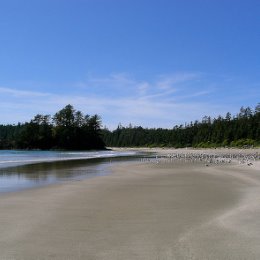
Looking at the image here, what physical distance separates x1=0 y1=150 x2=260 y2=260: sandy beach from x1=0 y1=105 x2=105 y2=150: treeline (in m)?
131

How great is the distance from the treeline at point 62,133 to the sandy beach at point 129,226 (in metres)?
131

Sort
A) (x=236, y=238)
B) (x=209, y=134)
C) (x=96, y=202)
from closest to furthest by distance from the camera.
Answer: (x=236, y=238)
(x=96, y=202)
(x=209, y=134)

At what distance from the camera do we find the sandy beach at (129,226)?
23.7ft

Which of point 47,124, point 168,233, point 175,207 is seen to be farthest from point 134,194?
point 47,124

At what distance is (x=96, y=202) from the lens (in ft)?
44.4

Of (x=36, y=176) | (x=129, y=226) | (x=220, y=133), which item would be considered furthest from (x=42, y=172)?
(x=220, y=133)

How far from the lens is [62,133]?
14450 cm

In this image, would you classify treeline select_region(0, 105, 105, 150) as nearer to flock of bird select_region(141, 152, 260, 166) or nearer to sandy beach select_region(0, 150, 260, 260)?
flock of bird select_region(141, 152, 260, 166)

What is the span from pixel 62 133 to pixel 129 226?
137445 millimetres

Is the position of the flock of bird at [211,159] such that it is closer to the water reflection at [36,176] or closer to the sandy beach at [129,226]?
the water reflection at [36,176]

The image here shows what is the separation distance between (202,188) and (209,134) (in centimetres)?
12678

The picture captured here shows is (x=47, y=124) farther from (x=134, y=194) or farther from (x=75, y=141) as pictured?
(x=134, y=194)

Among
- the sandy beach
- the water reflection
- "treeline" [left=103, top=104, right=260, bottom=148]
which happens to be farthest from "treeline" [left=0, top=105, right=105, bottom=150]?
the sandy beach

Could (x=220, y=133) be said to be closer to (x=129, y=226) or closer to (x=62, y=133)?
(x=62, y=133)
